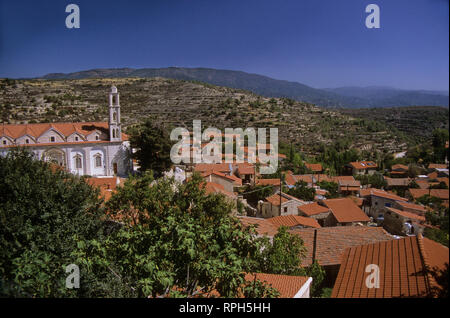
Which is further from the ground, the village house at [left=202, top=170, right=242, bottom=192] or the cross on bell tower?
the cross on bell tower

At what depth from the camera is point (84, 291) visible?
3461mm

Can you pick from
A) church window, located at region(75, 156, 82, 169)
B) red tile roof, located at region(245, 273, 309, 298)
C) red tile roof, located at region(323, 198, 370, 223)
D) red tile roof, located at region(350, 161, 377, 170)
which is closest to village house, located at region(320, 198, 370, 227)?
red tile roof, located at region(323, 198, 370, 223)

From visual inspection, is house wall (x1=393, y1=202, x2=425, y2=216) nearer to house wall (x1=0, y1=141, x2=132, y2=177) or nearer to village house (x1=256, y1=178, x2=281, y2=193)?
village house (x1=256, y1=178, x2=281, y2=193)

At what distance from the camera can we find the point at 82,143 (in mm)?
20344

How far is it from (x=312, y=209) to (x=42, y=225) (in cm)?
1354

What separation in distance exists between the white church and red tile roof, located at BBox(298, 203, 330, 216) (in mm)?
13269

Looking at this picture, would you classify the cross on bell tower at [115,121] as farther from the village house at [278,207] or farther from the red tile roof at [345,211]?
the red tile roof at [345,211]

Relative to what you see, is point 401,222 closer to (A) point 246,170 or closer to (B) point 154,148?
(A) point 246,170

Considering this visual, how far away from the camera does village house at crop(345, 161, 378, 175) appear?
32.3m

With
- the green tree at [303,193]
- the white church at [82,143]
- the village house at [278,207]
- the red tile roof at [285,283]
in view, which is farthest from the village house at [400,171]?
the red tile roof at [285,283]

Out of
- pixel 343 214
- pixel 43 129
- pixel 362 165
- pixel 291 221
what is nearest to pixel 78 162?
pixel 43 129

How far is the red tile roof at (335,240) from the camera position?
9.61 metres
